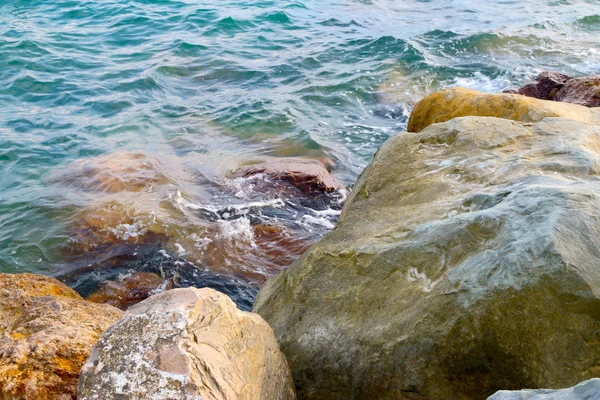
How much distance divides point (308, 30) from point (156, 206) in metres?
9.21

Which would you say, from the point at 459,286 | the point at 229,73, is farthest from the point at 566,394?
the point at 229,73

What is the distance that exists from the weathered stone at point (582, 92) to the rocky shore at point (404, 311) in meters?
3.35

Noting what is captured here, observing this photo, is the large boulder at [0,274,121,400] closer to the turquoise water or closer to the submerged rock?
the turquoise water

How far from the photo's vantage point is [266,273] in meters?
6.20

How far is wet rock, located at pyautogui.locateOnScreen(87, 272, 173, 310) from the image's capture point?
229 inches

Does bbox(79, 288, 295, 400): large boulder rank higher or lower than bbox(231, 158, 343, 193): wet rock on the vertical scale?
higher

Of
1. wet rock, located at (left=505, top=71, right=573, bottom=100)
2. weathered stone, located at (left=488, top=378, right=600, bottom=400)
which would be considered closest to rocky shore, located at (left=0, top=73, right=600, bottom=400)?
weathered stone, located at (left=488, top=378, right=600, bottom=400)

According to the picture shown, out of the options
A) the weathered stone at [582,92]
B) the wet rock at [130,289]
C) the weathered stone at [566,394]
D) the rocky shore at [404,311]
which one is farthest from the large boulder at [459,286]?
the weathered stone at [582,92]

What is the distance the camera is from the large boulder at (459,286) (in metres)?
2.61

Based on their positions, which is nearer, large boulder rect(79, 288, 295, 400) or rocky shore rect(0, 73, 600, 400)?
large boulder rect(79, 288, 295, 400)

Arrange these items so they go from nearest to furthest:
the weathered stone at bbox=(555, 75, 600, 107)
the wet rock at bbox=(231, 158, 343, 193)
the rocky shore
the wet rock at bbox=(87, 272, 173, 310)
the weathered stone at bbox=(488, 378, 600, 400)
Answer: the weathered stone at bbox=(488, 378, 600, 400) → the rocky shore → the wet rock at bbox=(87, 272, 173, 310) → the weathered stone at bbox=(555, 75, 600, 107) → the wet rock at bbox=(231, 158, 343, 193)

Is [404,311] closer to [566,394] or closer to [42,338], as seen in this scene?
[566,394]

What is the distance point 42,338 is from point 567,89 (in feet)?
24.8

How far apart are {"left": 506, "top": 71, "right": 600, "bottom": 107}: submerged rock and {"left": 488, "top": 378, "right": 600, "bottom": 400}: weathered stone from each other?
6565 millimetres
